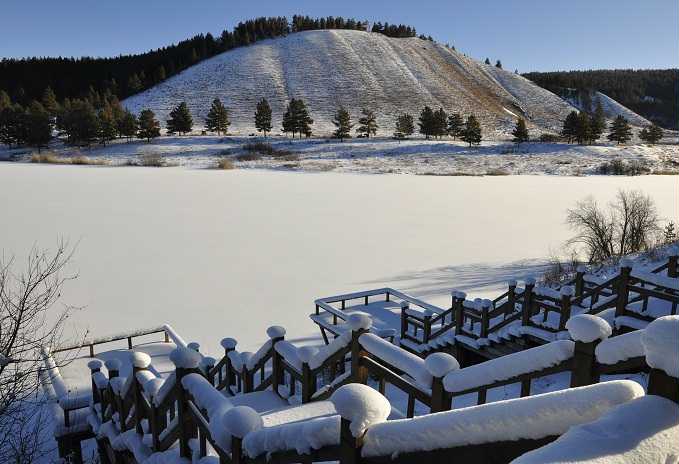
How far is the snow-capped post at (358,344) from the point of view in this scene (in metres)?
4.14

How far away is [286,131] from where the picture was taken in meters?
73.2

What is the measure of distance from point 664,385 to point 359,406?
108 centimetres

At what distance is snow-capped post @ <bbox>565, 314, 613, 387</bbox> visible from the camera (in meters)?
2.79

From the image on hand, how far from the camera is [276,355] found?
17.8 feet

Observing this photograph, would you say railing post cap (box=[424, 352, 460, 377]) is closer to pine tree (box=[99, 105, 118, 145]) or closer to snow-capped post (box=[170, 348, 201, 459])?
snow-capped post (box=[170, 348, 201, 459])

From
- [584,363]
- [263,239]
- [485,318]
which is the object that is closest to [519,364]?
[584,363]

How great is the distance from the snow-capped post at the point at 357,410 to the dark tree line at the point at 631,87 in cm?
14037

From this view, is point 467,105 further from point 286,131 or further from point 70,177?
point 70,177

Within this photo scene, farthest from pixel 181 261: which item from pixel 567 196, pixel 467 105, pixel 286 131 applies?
pixel 467 105

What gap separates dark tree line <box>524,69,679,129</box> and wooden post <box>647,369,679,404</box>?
5517 inches

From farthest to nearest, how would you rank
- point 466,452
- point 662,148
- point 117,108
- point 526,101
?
point 526,101
point 117,108
point 662,148
point 466,452

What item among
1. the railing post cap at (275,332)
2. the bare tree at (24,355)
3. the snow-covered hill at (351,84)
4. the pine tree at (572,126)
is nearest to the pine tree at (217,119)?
the snow-covered hill at (351,84)

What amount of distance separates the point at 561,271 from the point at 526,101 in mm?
103985

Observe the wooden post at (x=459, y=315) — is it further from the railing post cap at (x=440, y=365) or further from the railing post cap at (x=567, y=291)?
the railing post cap at (x=440, y=365)
